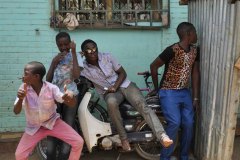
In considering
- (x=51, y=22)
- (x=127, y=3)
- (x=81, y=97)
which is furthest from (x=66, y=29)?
(x=81, y=97)

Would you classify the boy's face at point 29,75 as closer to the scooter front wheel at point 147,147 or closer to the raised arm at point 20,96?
the raised arm at point 20,96

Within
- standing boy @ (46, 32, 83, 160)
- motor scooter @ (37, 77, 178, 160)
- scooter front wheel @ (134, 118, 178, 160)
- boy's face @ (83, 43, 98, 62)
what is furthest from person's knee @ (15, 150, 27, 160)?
scooter front wheel @ (134, 118, 178, 160)

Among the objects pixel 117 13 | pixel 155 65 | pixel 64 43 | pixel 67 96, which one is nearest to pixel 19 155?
pixel 67 96

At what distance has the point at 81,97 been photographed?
4887mm

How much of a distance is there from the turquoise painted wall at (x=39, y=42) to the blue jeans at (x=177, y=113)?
138 cm

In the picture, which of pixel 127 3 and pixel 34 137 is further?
pixel 127 3

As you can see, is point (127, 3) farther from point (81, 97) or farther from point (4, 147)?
point (4, 147)

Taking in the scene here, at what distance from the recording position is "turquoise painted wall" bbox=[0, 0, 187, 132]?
5.79 meters

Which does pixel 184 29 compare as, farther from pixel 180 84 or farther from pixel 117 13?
pixel 117 13

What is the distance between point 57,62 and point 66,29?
1367mm

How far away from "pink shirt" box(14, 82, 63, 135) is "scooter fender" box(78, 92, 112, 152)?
2.68 ft

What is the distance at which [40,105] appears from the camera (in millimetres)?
3898

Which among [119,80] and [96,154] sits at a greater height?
[119,80]

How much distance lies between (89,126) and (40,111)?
1.02 meters
